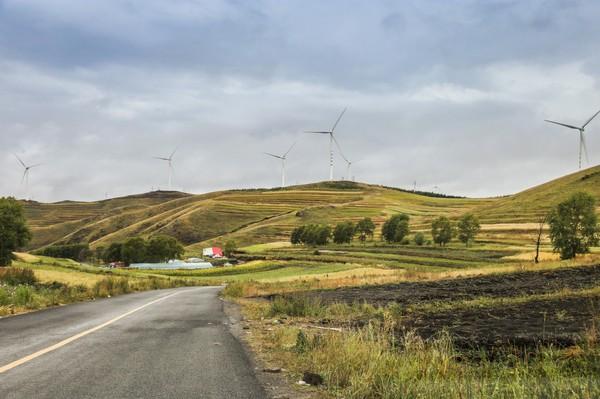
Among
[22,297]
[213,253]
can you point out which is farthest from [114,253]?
[22,297]

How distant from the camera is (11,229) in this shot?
101250 millimetres

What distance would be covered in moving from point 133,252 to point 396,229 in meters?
73.5

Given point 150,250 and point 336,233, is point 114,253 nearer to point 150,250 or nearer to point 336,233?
point 150,250

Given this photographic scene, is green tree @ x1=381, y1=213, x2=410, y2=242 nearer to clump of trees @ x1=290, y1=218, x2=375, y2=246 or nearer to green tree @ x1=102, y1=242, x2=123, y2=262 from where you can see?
clump of trees @ x1=290, y1=218, x2=375, y2=246

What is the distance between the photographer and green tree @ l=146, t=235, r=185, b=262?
156 meters

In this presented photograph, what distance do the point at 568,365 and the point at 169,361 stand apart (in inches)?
285

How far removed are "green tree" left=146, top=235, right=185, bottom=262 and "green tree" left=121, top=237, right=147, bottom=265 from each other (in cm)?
138

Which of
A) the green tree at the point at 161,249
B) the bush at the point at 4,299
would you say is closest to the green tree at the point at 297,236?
the green tree at the point at 161,249

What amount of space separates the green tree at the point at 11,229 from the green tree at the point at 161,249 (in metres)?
50.6

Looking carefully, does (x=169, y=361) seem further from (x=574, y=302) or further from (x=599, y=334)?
(x=574, y=302)

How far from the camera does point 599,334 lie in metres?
11.7

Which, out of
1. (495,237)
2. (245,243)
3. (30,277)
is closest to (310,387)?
(30,277)

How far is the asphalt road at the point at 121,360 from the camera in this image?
325 inches

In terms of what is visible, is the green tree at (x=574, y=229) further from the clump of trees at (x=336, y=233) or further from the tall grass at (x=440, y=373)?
the clump of trees at (x=336, y=233)
